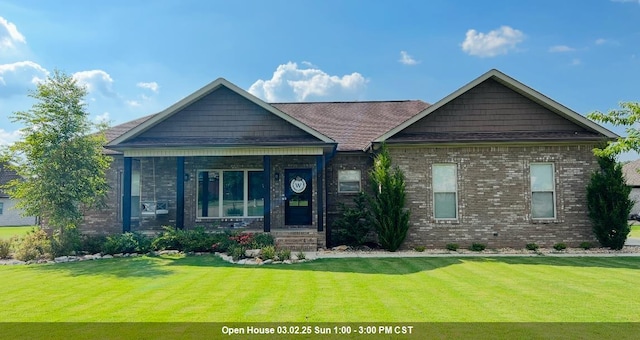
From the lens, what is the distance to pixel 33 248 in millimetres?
11914

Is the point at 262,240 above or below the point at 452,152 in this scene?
below

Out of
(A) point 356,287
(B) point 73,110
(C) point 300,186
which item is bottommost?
(A) point 356,287

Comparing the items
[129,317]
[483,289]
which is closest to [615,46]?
[483,289]

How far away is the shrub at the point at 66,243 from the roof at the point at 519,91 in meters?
10.4

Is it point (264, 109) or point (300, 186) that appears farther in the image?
point (300, 186)

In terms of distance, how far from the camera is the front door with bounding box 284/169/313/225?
1525cm

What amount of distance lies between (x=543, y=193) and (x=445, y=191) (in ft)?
11.1

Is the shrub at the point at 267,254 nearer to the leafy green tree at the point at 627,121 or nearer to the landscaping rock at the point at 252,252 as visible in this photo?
the landscaping rock at the point at 252,252

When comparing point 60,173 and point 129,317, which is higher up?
point 60,173

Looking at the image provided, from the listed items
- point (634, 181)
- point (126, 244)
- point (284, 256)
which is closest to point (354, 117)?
point (284, 256)

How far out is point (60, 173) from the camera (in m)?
12.5

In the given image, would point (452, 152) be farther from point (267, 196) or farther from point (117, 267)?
point (117, 267)

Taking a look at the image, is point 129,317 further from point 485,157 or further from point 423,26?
point 423,26

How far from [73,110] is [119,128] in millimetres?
4622
